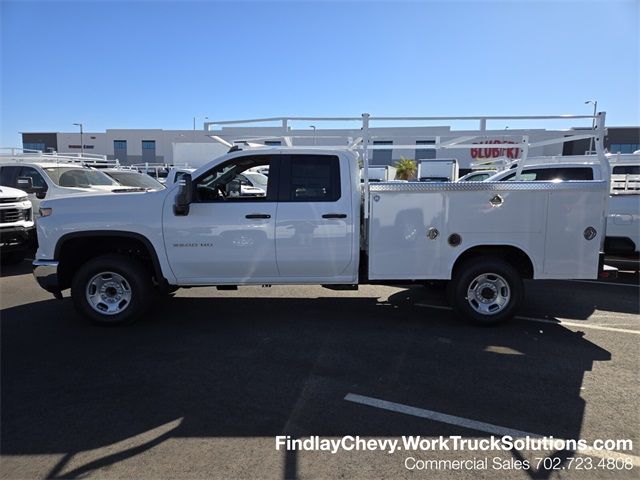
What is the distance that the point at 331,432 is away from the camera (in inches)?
130

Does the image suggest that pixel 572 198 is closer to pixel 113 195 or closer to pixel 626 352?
pixel 626 352

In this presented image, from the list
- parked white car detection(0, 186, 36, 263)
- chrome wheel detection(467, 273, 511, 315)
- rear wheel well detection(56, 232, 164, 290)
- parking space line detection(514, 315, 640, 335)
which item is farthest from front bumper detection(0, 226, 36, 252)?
parking space line detection(514, 315, 640, 335)

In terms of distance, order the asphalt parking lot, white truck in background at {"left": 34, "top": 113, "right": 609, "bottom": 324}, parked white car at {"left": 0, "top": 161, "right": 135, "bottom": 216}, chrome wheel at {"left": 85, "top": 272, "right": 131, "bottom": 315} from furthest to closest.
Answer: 1. parked white car at {"left": 0, "top": 161, "right": 135, "bottom": 216}
2. chrome wheel at {"left": 85, "top": 272, "right": 131, "bottom": 315}
3. white truck in background at {"left": 34, "top": 113, "right": 609, "bottom": 324}
4. the asphalt parking lot

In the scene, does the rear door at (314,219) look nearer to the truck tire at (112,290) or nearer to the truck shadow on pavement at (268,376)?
the truck shadow on pavement at (268,376)

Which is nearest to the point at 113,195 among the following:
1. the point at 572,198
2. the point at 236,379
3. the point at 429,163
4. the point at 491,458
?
the point at 236,379

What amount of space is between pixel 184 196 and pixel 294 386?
2.51 meters

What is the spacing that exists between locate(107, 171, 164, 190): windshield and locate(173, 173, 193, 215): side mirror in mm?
7562

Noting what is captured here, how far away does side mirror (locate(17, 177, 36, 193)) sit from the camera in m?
9.95

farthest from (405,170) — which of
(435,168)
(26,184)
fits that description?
(26,184)

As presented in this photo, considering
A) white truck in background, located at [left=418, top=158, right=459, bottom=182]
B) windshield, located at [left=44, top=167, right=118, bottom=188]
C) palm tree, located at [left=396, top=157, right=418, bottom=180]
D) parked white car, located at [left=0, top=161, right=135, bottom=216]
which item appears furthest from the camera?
palm tree, located at [left=396, top=157, right=418, bottom=180]

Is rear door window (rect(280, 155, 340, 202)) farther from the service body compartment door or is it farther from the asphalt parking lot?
the service body compartment door

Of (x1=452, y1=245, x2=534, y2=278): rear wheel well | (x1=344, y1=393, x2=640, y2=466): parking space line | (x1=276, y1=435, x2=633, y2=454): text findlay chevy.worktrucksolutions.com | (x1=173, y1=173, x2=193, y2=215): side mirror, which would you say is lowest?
(x1=276, y1=435, x2=633, y2=454): text findlay chevy.worktrucksolutions.com

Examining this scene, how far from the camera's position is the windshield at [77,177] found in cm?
1047

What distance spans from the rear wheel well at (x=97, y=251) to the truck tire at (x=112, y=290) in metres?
0.17
